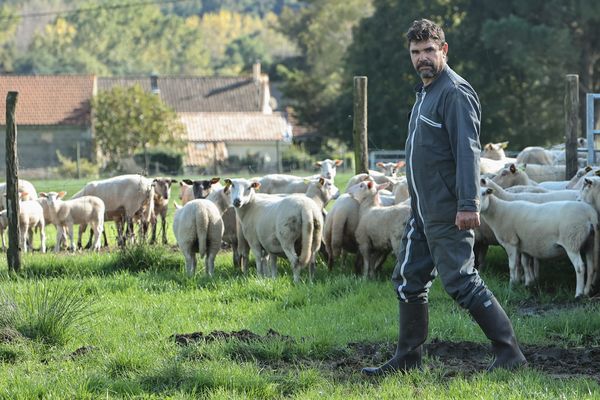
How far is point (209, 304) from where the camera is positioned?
37.5ft

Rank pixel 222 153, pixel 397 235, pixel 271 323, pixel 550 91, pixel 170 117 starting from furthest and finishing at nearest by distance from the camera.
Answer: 1. pixel 222 153
2. pixel 170 117
3. pixel 550 91
4. pixel 397 235
5. pixel 271 323

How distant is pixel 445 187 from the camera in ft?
24.9

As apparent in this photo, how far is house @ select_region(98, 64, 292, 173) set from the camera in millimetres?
72250

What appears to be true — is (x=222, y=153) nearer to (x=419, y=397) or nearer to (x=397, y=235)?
(x=397, y=235)

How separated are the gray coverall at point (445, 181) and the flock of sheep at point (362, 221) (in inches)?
178

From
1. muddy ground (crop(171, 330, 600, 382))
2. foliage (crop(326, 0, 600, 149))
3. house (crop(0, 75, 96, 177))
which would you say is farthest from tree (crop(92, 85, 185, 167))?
muddy ground (crop(171, 330, 600, 382))

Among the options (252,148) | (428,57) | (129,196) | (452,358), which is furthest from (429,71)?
(252,148)

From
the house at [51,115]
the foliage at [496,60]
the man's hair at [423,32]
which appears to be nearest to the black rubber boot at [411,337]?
the man's hair at [423,32]

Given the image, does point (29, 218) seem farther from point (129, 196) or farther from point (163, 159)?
point (163, 159)

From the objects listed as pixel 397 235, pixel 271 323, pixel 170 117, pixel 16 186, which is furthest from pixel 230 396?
pixel 170 117

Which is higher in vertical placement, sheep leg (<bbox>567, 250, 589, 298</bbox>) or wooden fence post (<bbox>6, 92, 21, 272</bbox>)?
wooden fence post (<bbox>6, 92, 21, 272</bbox>)

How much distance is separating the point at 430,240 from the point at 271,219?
6571 mm

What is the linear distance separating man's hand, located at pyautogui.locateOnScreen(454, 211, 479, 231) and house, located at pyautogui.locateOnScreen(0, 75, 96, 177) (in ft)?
221

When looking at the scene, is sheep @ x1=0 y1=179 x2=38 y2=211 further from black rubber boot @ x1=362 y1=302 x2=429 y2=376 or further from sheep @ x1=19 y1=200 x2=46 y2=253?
black rubber boot @ x1=362 y1=302 x2=429 y2=376
